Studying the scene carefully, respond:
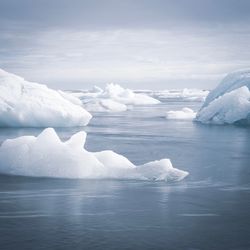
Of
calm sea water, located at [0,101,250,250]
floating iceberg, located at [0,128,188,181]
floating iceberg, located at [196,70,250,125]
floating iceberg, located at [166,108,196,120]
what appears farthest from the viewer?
floating iceberg, located at [166,108,196,120]

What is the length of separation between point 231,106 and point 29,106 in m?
12.3

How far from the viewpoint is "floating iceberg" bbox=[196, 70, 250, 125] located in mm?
30270

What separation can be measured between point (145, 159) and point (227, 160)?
2.81 metres

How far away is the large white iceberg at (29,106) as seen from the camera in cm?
2645

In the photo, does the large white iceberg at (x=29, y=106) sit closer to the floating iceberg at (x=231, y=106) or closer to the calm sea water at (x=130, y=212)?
the floating iceberg at (x=231, y=106)

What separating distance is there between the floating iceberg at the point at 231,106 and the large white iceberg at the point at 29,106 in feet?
29.8

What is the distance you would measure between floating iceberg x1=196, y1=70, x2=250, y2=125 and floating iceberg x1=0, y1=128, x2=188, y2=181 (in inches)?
717

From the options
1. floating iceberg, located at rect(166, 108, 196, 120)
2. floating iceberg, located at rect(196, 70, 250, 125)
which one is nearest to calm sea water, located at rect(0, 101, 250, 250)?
floating iceberg, located at rect(196, 70, 250, 125)

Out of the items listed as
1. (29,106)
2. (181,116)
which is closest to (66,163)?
(29,106)

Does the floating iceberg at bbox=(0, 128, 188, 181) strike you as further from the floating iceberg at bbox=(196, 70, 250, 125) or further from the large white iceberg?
the floating iceberg at bbox=(196, 70, 250, 125)

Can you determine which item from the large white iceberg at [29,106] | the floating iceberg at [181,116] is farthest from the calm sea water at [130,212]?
the floating iceberg at [181,116]

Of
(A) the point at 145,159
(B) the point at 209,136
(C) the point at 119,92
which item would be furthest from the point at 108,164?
(C) the point at 119,92

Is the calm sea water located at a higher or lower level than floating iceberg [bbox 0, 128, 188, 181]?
lower

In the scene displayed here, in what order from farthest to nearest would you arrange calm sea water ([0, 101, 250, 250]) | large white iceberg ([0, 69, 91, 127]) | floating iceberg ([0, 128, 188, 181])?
large white iceberg ([0, 69, 91, 127]) < floating iceberg ([0, 128, 188, 181]) < calm sea water ([0, 101, 250, 250])
